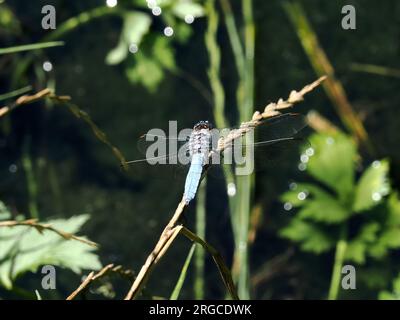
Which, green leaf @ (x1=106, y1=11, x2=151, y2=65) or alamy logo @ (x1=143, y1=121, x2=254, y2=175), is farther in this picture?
green leaf @ (x1=106, y1=11, x2=151, y2=65)

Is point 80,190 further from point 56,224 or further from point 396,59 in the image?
point 396,59

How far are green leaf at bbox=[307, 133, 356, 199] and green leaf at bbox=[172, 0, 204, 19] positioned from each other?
0.55 meters

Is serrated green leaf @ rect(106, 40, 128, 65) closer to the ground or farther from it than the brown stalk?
farther from it

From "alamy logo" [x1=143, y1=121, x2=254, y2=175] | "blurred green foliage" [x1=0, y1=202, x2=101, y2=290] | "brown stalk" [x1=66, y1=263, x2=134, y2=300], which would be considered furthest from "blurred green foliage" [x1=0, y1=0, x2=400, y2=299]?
"brown stalk" [x1=66, y1=263, x2=134, y2=300]

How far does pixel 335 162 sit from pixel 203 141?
1017 mm

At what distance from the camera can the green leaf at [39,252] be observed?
1858mm

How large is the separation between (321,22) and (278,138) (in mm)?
1106

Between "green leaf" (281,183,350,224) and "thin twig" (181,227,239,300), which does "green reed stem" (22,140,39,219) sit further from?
"thin twig" (181,227,239,300)

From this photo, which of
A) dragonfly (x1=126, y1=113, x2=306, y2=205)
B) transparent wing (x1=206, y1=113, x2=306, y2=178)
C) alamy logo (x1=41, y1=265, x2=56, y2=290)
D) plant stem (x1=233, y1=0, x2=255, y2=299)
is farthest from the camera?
alamy logo (x1=41, y1=265, x2=56, y2=290)

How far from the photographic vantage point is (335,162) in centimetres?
240

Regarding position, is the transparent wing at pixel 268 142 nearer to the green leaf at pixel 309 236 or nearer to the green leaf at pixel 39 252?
the green leaf at pixel 39 252

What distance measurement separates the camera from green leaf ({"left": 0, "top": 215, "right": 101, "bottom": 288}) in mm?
1858

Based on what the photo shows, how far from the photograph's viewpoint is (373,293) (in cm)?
236

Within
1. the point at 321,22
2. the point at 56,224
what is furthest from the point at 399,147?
the point at 56,224
